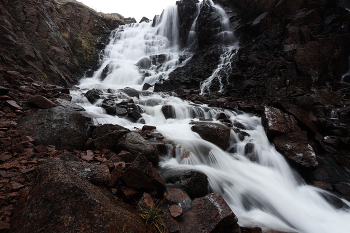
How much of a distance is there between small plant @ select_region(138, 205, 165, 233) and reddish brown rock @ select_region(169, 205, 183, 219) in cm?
25

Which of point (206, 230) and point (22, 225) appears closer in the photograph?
point (22, 225)

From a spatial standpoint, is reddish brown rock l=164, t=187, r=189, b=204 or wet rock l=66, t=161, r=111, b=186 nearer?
wet rock l=66, t=161, r=111, b=186

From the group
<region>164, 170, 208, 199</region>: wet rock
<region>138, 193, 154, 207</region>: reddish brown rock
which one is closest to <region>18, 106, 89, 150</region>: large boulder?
<region>138, 193, 154, 207</region>: reddish brown rock

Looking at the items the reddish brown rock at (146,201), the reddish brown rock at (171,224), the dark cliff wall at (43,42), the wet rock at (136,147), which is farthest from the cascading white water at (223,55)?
the reddish brown rock at (171,224)

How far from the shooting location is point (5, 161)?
102 inches

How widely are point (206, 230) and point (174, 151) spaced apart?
8.11 ft

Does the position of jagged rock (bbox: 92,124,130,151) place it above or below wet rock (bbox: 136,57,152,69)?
below

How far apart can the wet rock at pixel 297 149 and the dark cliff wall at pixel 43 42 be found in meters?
12.8

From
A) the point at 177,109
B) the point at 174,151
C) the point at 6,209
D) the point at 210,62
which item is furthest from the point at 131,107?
the point at 210,62

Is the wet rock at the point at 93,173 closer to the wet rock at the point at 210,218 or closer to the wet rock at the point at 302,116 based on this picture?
the wet rock at the point at 210,218

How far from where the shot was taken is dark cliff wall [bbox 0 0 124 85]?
342 inches

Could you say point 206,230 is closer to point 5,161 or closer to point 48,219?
point 48,219

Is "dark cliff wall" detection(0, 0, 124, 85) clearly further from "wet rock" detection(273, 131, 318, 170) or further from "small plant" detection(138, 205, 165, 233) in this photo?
"wet rock" detection(273, 131, 318, 170)

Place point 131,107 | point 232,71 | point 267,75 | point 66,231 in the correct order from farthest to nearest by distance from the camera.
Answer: point 232,71
point 267,75
point 131,107
point 66,231
